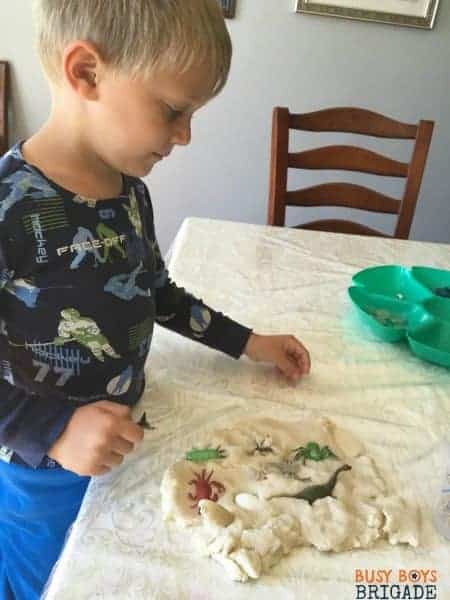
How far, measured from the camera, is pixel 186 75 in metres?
0.56

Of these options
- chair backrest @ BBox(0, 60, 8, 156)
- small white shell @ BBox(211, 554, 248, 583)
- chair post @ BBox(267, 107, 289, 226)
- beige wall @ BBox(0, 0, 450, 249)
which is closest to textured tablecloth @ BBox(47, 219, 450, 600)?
small white shell @ BBox(211, 554, 248, 583)

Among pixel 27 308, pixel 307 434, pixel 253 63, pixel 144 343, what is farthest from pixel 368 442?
pixel 253 63

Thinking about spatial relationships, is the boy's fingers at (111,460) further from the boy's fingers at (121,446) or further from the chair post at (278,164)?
the chair post at (278,164)

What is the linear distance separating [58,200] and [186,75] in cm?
17

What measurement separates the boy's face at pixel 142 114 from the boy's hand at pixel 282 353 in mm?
307

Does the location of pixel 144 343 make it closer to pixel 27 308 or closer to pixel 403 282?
pixel 27 308

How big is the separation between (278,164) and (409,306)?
624mm

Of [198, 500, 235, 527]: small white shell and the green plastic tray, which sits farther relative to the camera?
the green plastic tray

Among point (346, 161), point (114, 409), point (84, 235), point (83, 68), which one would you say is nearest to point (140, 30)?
point (83, 68)

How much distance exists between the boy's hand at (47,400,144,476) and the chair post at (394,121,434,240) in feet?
3.75

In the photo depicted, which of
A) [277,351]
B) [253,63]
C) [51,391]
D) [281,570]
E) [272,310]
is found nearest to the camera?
[281,570]

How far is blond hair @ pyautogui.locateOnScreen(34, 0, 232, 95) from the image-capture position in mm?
535

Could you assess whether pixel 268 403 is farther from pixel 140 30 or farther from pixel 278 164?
pixel 278 164

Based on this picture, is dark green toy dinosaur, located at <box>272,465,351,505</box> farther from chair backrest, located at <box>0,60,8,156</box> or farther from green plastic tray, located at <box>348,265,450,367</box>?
chair backrest, located at <box>0,60,8,156</box>
